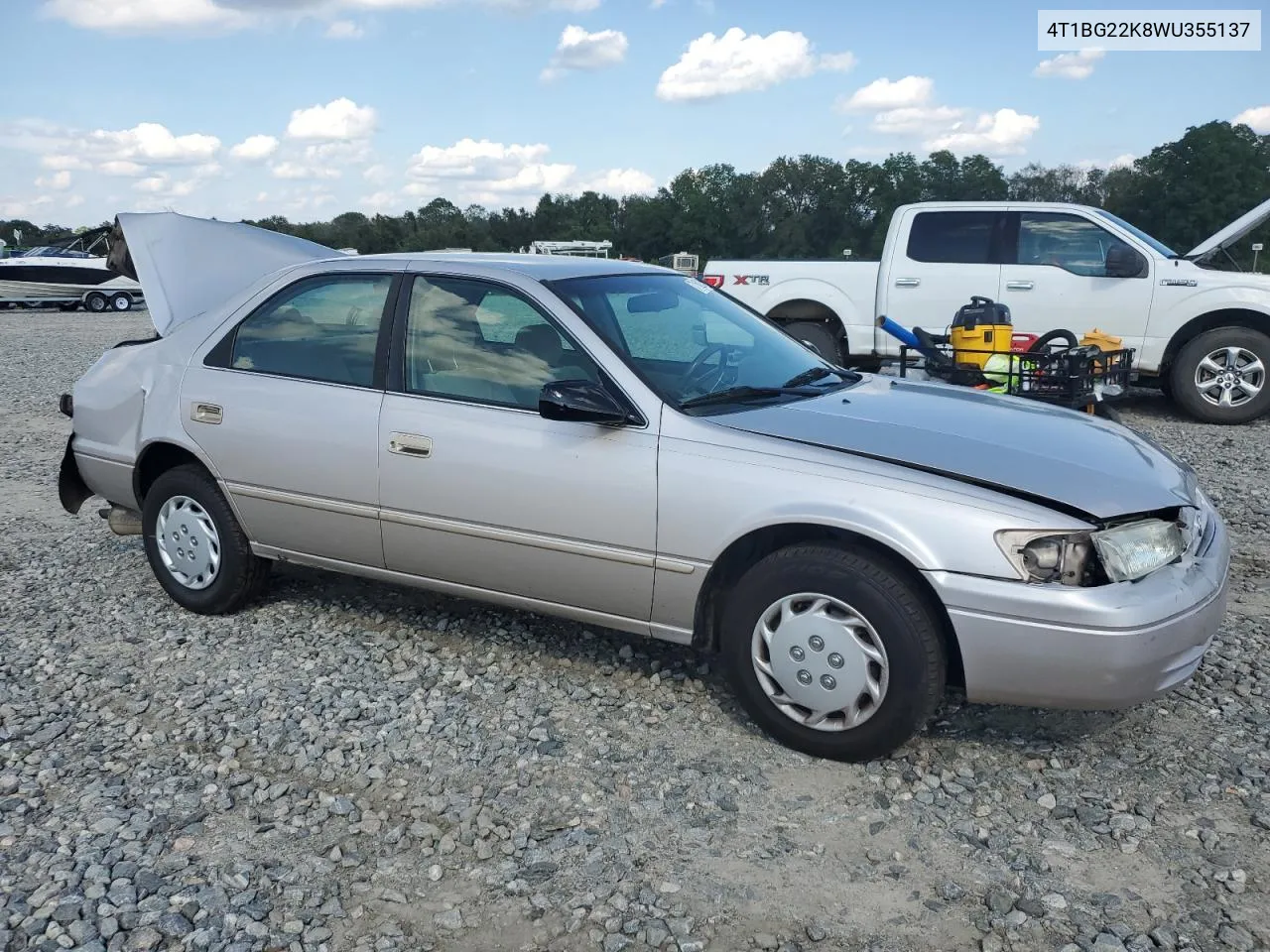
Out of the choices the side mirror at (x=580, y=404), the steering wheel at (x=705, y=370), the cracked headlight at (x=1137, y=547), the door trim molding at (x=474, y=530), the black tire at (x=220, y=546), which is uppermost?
the steering wheel at (x=705, y=370)

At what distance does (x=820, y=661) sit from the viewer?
135 inches

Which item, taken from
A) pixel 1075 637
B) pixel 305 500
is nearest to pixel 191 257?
pixel 305 500

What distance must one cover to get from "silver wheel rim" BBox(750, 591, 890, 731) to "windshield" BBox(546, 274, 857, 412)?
809mm

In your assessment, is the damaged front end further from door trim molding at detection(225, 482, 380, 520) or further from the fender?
the fender

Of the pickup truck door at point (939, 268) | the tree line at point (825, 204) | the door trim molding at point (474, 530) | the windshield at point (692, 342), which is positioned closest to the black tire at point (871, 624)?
the door trim molding at point (474, 530)

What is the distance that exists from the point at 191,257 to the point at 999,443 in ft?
13.0

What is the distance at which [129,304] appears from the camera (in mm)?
29188

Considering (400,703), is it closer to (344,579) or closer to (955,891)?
(344,579)

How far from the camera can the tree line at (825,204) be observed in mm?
60188

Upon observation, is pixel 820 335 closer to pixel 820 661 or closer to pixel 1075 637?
pixel 820 661

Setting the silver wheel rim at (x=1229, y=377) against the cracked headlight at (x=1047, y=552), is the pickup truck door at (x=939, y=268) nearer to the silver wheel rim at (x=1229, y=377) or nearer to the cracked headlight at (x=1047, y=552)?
the silver wheel rim at (x=1229, y=377)

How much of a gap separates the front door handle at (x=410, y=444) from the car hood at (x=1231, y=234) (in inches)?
334

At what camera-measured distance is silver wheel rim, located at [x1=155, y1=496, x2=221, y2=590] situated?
15.9 feet

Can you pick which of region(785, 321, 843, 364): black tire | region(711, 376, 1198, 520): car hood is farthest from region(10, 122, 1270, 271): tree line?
region(711, 376, 1198, 520): car hood
